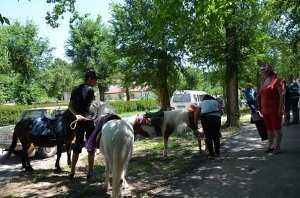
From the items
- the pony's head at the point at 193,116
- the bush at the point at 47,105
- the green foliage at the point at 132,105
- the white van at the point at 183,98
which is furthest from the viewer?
the green foliage at the point at 132,105

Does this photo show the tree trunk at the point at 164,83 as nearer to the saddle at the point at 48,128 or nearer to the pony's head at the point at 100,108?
the saddle at the point at 48,128

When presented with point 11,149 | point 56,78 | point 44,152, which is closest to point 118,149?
point 11,149

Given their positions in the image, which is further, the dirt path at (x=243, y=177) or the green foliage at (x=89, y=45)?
the green foliage at (x=89, y=45)

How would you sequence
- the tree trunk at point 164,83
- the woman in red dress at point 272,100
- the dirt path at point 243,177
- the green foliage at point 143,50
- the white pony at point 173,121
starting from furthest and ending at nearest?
the tree trunk at point 164,83, the green foliage at point 143,50, the white pony at point 173,121, the woman in red dress at point 272,100, the dirt path at point 243,177

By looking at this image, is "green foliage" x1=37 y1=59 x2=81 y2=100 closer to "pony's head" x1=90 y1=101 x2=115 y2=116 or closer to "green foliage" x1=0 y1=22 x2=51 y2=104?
"green foliage" x1=0 y1=22 x2=51 y2=104

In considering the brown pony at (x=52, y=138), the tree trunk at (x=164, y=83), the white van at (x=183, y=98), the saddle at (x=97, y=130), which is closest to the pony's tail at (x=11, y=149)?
the brown pony at (x=52, y=138)

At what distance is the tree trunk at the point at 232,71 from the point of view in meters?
21.2

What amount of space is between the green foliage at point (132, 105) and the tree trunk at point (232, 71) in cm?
3527

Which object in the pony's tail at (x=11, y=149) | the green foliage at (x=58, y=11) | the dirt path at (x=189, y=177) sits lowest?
the dirt path at (x=189, y=177)

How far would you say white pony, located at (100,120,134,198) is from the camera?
22.5 ft

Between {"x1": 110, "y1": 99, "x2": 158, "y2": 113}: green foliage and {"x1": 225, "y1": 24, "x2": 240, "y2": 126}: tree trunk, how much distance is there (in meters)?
35.3

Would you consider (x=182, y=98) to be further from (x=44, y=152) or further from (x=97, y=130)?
(x=97, y=130)

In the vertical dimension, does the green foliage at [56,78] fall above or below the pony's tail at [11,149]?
above

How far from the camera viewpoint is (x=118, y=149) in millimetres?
7078
